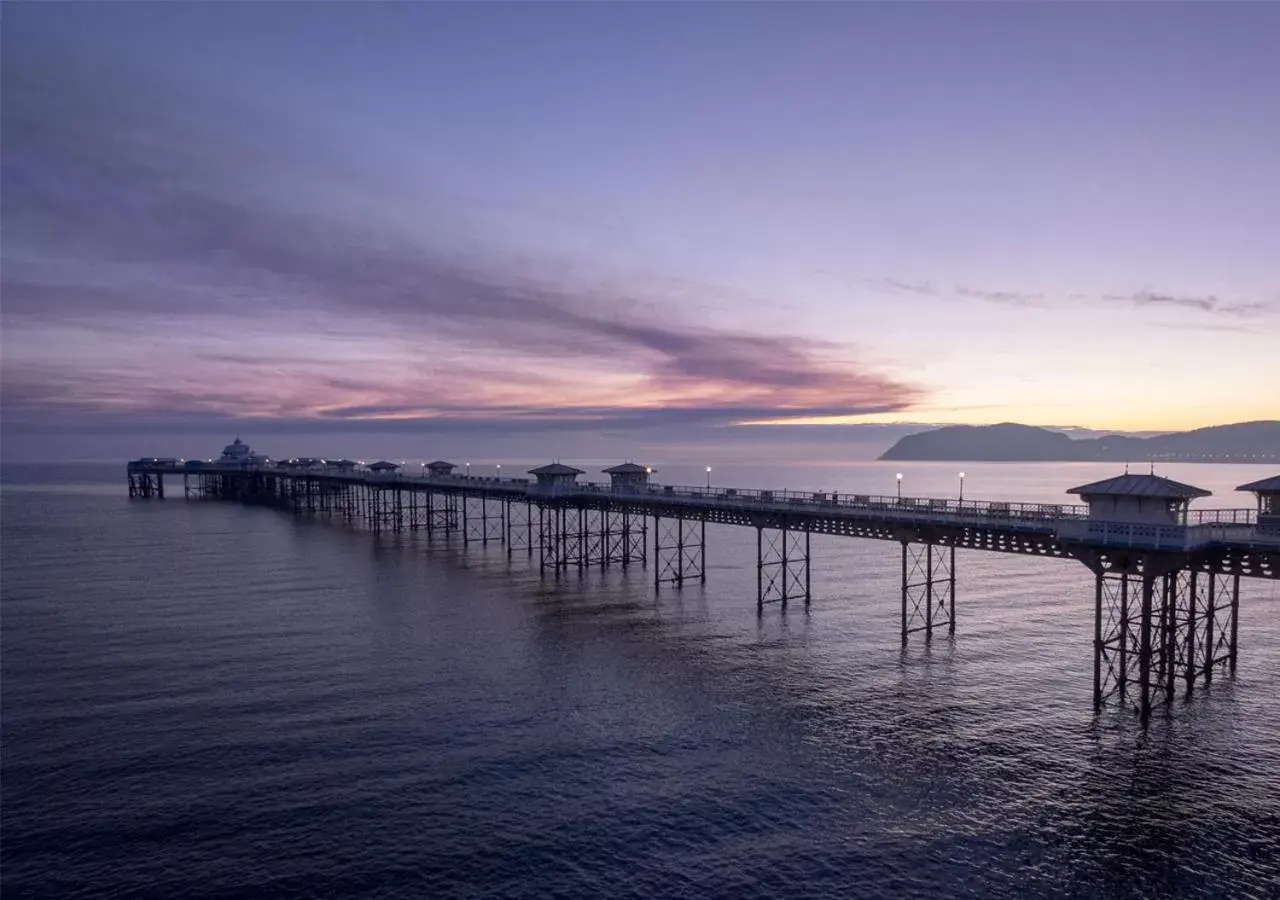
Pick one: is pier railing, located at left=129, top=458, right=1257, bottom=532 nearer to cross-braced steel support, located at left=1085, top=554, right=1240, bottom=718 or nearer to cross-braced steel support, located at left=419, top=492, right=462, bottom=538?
cross-braced steel support, located at left=1085, top=554, right=1240, bottom=718

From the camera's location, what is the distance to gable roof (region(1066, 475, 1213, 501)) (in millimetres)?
33594

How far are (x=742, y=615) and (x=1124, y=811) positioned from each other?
32037mm

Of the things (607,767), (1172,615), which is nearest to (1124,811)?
(1172,615)

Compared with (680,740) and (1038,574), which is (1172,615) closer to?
(680,740)

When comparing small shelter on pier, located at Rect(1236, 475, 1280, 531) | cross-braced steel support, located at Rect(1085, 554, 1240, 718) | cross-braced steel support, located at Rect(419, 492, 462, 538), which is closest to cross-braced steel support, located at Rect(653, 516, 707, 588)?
cross-braced steel support, located at Rect(419, 492, 462, 538)

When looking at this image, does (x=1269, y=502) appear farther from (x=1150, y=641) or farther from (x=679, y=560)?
(x=679, y=560)

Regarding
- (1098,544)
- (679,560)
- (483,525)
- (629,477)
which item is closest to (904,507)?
(1098,544)

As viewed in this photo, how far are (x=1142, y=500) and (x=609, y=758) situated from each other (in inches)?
995

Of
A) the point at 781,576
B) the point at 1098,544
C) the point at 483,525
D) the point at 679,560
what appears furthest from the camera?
the point at 483,525

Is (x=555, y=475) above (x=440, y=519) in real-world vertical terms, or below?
above

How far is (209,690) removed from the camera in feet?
128

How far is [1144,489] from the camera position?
112 feet

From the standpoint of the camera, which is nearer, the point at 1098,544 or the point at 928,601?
the point at 1098,544

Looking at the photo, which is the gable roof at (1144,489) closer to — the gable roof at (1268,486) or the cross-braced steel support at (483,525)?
the gable roof at (1268,486)
